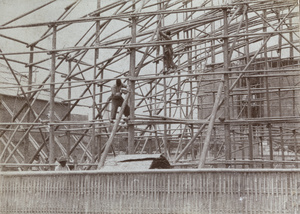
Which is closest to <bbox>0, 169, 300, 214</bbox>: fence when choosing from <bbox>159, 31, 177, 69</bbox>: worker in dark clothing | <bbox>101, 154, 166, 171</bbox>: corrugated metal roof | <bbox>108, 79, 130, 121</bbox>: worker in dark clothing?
<bbox>101, 154, 166, 171</bbox>: corrugated metal roof

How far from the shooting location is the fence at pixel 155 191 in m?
7.11

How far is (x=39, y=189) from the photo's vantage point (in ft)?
26.9

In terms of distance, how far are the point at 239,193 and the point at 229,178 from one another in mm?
309

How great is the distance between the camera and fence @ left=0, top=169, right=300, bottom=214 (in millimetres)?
7105

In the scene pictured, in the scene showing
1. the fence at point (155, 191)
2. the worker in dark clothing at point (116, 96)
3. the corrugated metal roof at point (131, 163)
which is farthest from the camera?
the worker in dark clothing at point (116, 96)

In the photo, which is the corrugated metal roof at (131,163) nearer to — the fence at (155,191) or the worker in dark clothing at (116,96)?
the fence at (155,191)

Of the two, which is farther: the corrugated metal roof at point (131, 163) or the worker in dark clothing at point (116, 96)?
the worker in dark clothing at point (116, 96)

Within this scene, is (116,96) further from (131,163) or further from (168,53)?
(131,163)

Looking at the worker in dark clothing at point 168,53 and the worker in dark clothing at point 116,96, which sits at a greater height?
the worker in dark clothing at point 168,53

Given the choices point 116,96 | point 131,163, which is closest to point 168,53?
point 116,96

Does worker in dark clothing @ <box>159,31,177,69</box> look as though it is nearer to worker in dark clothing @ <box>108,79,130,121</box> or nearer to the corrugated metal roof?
worker in dark clothing @ <box>108,79,130,121</box>

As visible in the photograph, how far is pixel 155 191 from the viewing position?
7637mm

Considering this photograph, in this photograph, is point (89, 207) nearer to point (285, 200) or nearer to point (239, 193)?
point (239, 193)

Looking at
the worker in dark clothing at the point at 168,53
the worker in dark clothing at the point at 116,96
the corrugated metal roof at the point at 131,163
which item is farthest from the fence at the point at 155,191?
the worker in dark clothing at the point at 168,53
